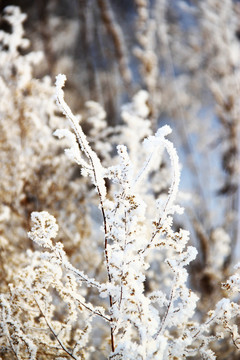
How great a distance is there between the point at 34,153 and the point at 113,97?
75.8 inches

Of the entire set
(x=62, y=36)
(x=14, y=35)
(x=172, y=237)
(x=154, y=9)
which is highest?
(x=62, y=36)

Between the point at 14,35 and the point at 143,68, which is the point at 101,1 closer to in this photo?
the point at 143,68

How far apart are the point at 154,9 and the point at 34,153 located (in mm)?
2976

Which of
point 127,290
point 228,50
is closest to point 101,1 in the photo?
point 228,50

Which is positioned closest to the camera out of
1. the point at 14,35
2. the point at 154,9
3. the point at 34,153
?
the point at 14,35

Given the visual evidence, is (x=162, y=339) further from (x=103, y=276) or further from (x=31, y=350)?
(x=103, y=276)

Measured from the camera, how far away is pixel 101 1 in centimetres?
310

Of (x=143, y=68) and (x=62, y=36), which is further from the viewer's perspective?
(x=62, y=36)

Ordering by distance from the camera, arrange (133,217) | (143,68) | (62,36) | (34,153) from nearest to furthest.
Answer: (133,217)
(34,153)
(143,68)
(62,36)

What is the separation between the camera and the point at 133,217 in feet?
3.45

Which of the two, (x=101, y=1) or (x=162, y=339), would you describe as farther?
(x=101, y=1)

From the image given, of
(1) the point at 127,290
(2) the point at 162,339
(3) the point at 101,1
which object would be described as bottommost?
(2) the point at 162,339

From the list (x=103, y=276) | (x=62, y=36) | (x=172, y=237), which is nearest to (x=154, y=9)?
(x=62, y=36)

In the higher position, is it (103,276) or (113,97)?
(113,97)
